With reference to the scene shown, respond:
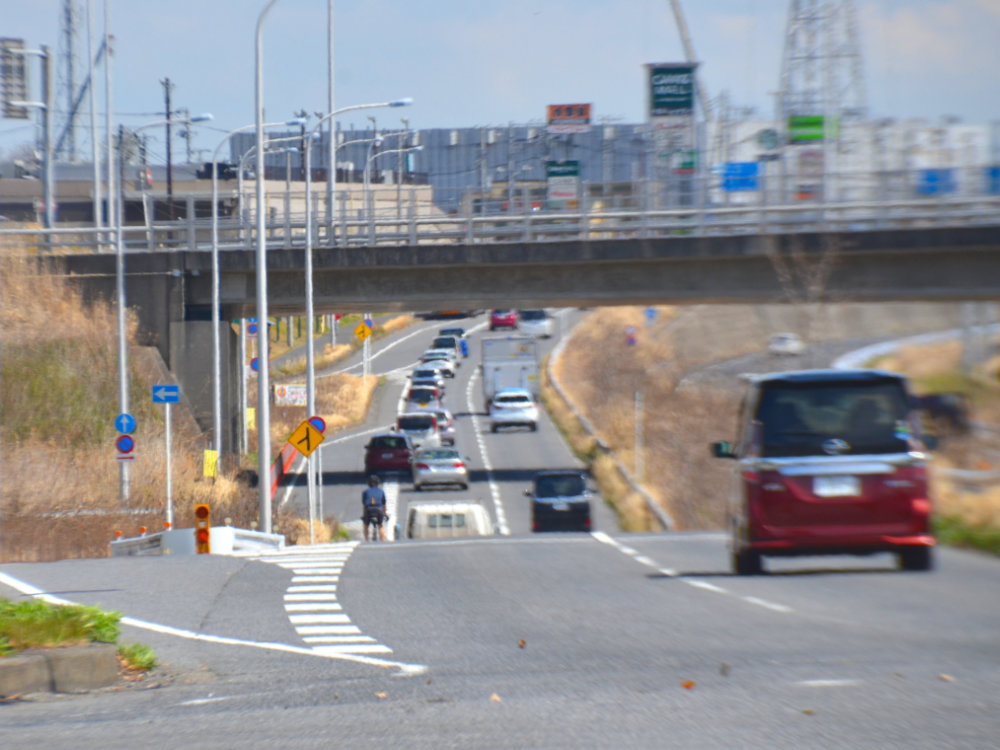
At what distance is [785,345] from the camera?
58906mm

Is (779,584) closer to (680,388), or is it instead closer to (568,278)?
(568,278)

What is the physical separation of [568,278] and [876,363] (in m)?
9.25

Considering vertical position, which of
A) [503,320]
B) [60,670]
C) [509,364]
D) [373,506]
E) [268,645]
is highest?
[503,320]

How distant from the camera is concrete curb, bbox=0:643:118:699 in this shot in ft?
27.6

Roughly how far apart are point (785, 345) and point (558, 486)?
29798 millimetres

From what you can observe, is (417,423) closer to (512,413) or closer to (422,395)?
(512,413)

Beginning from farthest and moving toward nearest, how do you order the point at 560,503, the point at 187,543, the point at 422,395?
the point at 422,395 < the point at 560,503 < the point at 187,543

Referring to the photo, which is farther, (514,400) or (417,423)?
(514,400)

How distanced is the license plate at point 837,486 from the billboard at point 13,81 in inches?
904

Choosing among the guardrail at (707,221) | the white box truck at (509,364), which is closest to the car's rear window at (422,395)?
the white box truck at (509,364)

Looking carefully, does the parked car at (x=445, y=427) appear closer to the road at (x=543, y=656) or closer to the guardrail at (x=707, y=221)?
the guardrail at (x=707, y=221)

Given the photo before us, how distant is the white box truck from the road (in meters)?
47.6

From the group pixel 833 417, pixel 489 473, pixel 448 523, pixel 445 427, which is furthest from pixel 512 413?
pixel 833 417

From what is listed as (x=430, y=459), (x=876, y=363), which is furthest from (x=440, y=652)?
(x=430, y=459)
